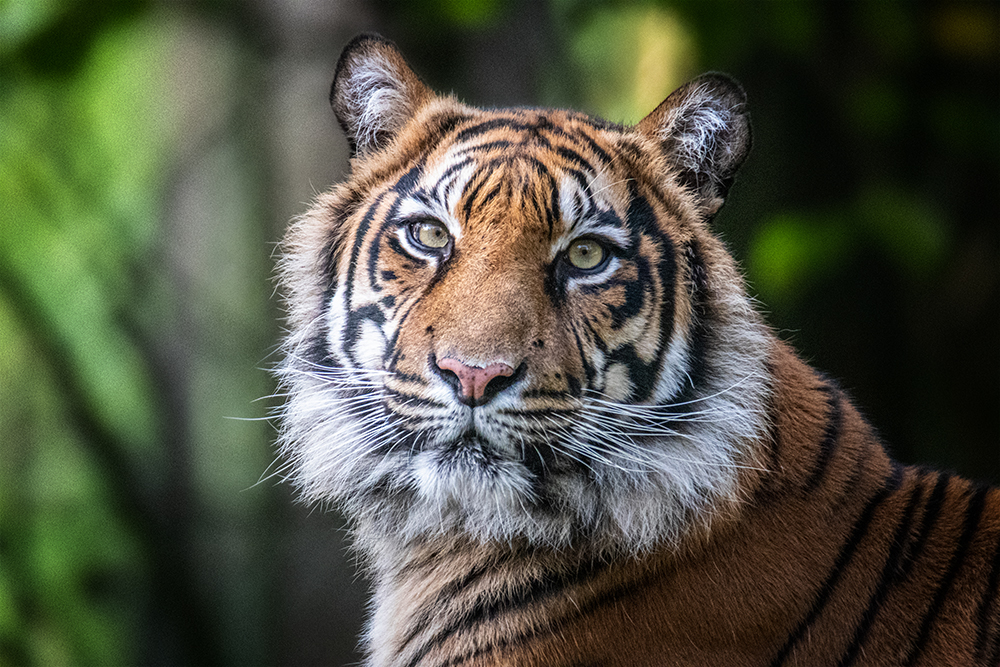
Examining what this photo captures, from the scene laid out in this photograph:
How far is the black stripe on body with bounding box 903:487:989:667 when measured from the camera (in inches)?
72.7

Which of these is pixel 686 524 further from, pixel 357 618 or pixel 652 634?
pixel 357 618

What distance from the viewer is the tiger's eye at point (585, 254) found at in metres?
1.99

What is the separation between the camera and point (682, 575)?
6.33ft

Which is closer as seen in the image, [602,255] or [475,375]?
[475,375]

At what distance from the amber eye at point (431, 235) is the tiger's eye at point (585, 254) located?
289 mm

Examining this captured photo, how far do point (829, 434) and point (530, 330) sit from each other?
2.62 feet

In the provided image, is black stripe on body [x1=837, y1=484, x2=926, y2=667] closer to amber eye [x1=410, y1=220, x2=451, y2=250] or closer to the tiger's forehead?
the tiger's forehead

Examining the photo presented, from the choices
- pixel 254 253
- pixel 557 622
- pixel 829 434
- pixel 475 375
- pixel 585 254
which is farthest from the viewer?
pixel 254 253

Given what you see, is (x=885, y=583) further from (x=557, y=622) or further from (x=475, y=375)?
(x=475, y=375)

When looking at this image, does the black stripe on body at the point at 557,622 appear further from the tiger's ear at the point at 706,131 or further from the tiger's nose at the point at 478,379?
the tiger's ear at the point at 706,131

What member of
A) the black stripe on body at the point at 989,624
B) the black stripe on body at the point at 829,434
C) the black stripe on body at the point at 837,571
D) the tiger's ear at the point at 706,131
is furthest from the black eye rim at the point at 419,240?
the black stripe on body at the point at 989,624

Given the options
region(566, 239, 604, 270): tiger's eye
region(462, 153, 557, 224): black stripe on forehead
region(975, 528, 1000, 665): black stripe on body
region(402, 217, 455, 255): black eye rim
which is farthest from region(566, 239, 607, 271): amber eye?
region(975, 528, 1000, 665): black stripe on body

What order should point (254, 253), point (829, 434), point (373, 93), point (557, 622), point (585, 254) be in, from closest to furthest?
point (557, 622) → point (585, 254) → point (829, 434) → point (373, 93) → point (254, 253)

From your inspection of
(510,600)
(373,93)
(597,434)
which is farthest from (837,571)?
(373,93)
